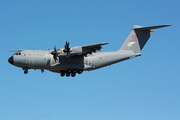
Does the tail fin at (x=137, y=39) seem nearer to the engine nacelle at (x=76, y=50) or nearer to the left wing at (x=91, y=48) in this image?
the left wing at (x=91, y=48)

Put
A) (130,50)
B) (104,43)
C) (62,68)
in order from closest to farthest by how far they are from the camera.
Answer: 1. (104,43)
2. (62,68)
3. (130,50)

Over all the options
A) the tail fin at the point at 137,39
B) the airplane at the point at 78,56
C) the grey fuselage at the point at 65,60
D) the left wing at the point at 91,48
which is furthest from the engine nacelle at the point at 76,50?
the tail fin at the point at 137,39

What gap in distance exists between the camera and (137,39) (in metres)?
22.7

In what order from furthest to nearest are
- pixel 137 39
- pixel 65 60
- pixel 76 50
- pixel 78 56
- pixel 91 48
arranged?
pixel 137 39 → pixel 78 56 → pixel 65 60 → pixel 91 48 → pixel 76 50

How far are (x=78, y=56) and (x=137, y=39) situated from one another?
5.15m

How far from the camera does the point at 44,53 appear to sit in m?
20.2

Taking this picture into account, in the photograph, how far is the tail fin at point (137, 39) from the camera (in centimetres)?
2247

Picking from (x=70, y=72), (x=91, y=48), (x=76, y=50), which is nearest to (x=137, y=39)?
(x=91, y=48)

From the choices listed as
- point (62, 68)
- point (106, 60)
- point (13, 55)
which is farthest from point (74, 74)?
point (13, 55)

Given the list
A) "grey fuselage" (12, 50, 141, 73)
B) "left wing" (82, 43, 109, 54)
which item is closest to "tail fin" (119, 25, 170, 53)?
"grey fuselage" (12, 50, 141, 73)

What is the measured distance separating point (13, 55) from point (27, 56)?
3.46 ft

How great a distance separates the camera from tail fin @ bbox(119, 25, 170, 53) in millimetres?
22469

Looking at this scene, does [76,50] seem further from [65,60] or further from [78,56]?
Result: [65,60]

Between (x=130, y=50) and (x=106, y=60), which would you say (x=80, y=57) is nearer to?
(x=106, y=60)
